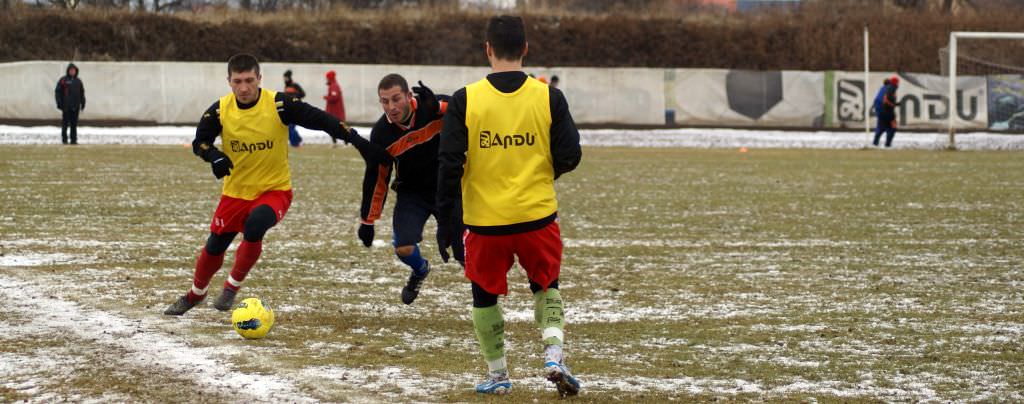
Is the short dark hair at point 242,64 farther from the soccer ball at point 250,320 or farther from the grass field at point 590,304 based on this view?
the grass field at point 590,304

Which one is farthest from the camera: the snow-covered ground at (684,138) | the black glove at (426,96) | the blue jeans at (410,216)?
the snow-covered ground at (684,138)

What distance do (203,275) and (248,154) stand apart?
87 centimetres

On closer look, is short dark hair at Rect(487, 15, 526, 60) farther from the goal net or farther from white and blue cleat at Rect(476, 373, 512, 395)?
the goal net

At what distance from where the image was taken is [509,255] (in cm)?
631

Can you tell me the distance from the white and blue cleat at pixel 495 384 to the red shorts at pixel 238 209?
8.78ft

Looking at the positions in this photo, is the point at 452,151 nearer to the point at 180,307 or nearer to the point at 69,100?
the point at 180,307

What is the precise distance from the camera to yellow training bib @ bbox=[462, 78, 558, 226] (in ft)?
20.0

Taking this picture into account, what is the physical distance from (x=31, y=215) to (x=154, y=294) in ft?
20.1

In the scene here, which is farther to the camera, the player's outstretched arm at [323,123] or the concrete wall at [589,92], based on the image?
the concrete wall at [589,92]

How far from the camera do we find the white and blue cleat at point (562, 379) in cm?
604

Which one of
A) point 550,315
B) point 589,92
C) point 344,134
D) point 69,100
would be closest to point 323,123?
point 344,134

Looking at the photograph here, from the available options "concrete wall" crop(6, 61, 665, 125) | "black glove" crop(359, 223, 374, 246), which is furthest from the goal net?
"black glove" crop(359, 223, 374, 246)

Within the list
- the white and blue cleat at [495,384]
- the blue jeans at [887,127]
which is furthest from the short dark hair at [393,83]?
A: the blue jeans at [887,127]

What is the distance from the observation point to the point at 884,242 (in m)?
13.4
